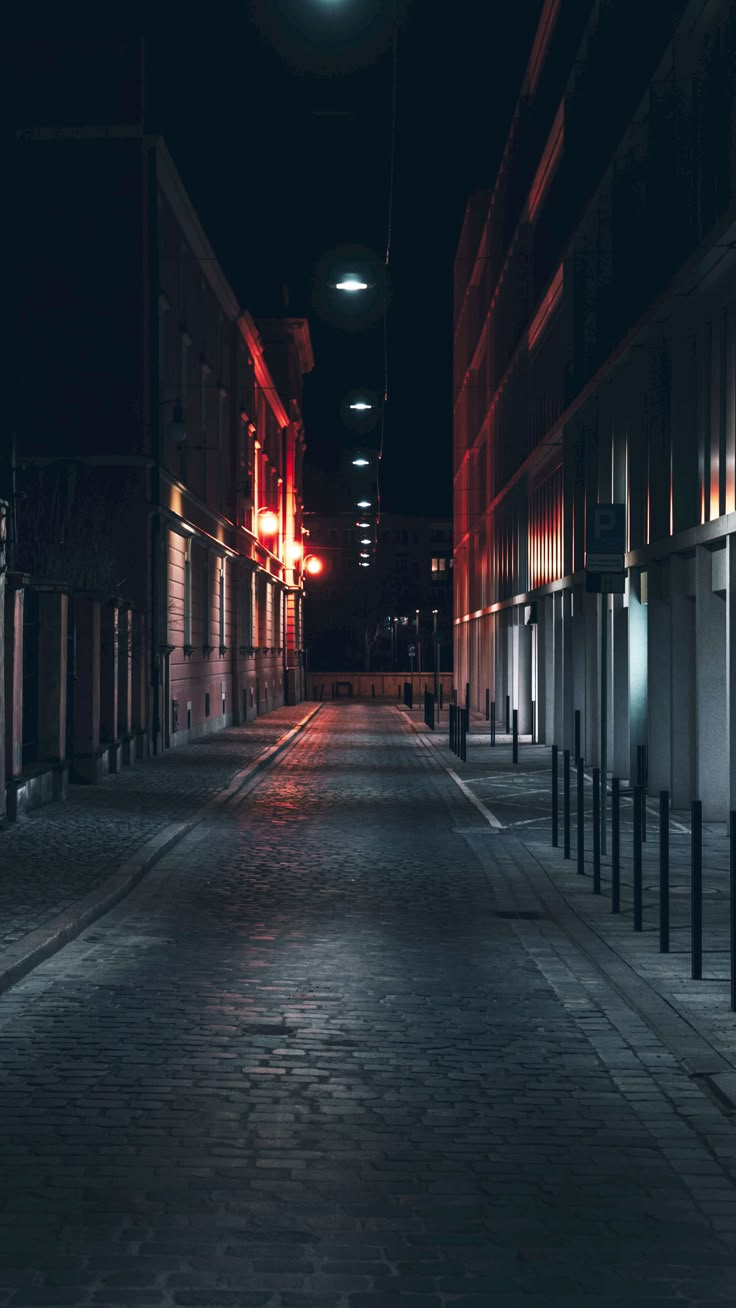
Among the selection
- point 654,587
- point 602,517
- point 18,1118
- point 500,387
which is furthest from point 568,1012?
point 500,387

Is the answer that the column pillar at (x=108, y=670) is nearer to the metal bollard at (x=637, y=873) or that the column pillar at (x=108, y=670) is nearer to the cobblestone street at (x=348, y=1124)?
the cobblestone street at (x=348, y=1124)

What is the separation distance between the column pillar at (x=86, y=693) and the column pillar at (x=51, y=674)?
6.31 feet

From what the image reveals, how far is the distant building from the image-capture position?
124750mm

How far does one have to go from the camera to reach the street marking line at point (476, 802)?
53.5 ft

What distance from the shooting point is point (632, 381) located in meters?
20.8

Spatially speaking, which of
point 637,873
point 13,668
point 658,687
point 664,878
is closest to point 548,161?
point 658,687

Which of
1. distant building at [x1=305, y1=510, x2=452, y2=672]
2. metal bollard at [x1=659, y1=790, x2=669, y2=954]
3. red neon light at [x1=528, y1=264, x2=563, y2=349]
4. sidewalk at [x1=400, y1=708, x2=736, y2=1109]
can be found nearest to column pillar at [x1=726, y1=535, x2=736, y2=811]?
sidewalk at [x1=400, y1=708, x2=736, y2=1109]

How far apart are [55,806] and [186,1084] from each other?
11810mm

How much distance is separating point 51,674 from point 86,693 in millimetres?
2127

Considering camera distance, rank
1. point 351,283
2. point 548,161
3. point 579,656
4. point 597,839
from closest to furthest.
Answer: point 597,839, point 579,656, point 351,283, point 548,161

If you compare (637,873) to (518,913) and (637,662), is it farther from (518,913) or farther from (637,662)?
(637,662)

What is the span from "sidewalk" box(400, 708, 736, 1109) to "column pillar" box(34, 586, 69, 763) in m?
4.97

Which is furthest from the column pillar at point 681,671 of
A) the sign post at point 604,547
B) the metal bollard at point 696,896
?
the metal bollard at point 696,896

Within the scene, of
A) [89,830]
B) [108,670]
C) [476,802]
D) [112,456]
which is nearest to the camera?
[89,830]
